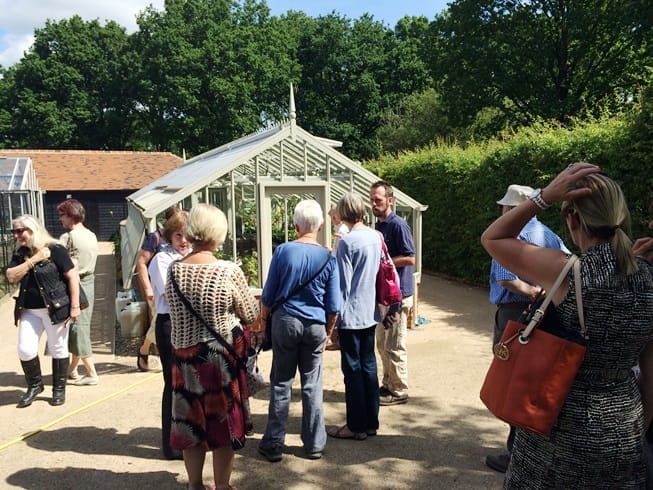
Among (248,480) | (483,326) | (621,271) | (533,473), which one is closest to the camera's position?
(621,271)

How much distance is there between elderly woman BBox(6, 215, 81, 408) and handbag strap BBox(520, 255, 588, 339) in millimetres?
4558

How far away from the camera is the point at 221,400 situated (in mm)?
3189

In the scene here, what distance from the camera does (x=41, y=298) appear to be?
5.04 meters

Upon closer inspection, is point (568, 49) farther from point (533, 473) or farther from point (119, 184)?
point (533, 473)

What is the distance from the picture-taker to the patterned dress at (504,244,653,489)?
1843mm

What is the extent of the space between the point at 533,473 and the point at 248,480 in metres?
2.33

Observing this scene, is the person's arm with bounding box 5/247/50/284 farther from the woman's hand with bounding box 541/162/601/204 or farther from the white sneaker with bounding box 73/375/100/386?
the woman's hand with bounding box 541/162/601/204

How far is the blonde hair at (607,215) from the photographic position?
5.95ft

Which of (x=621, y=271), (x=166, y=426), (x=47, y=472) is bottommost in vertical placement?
(x=47, y=472)

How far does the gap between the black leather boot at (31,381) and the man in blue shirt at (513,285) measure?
4284 millimetres

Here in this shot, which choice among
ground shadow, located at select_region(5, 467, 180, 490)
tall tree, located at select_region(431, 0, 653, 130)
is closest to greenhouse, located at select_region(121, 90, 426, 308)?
ground shadow, located at select_region(5, 467, 180, 490)

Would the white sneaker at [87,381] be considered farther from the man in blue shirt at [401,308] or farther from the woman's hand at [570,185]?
the woman's hand at [570,185]

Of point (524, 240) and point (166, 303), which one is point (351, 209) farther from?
point (166, 303)

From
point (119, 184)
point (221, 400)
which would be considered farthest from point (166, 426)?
point (119, 184)
